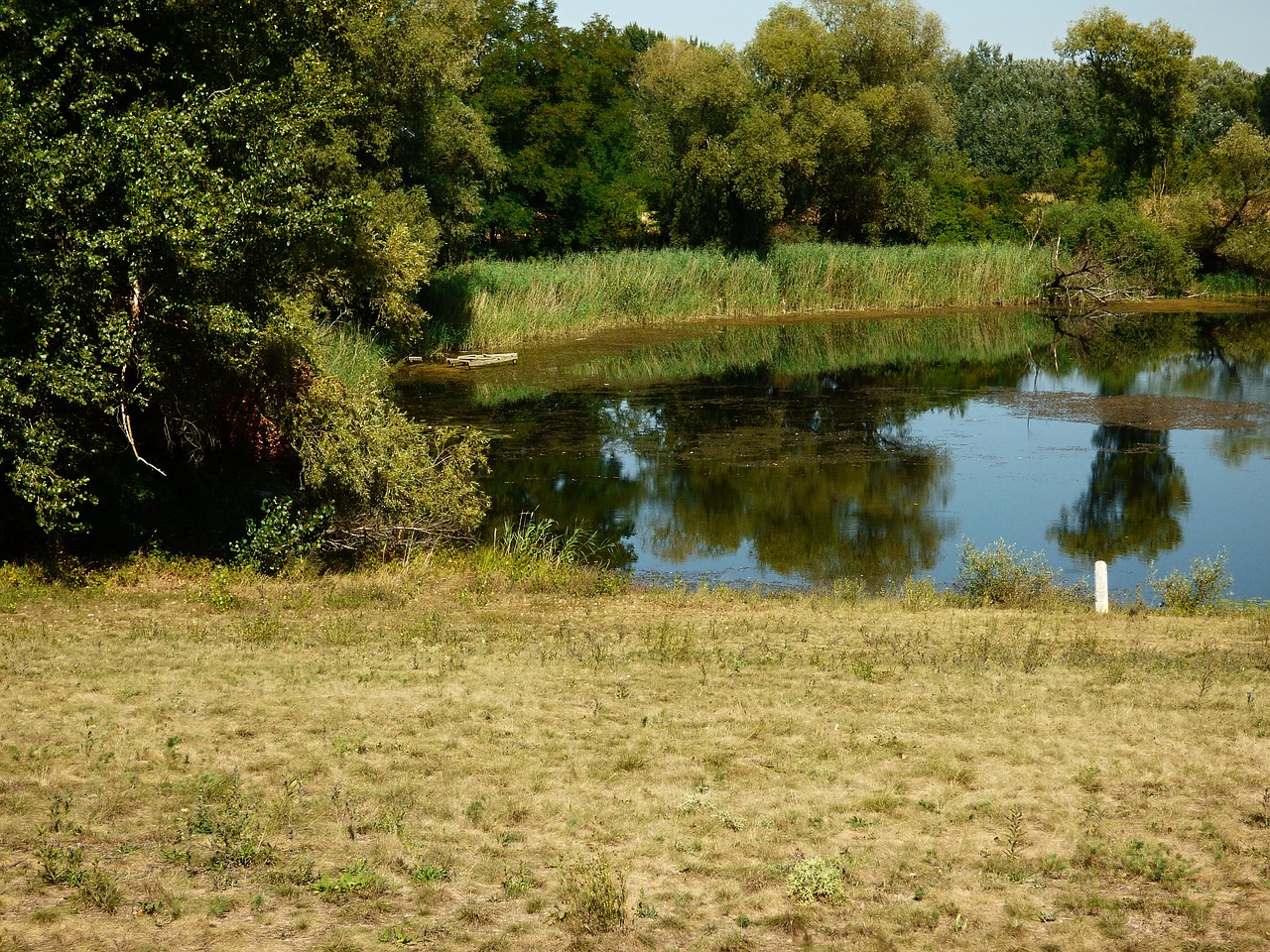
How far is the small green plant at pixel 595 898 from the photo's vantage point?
6.04 m

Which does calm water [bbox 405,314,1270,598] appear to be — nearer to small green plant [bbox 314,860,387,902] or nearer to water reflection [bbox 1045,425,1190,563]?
water reflection [bbox 1045,425,1190,563]

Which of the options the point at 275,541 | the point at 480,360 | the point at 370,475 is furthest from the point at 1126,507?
the point at 480,360

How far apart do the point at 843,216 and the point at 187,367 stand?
44.1m

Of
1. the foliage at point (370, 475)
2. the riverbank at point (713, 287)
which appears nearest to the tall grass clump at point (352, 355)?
the riverbank at point (713, 287)

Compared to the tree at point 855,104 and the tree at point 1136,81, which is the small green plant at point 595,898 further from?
the tree at point 1136,81

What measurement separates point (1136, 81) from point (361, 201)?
2136 inches

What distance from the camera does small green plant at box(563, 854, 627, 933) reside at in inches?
238

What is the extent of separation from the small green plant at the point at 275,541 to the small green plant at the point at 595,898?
30.3 ft

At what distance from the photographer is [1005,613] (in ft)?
43.5

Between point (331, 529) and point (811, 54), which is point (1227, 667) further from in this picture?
point (811, 54)

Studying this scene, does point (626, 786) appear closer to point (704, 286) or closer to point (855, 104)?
point (704, 286)

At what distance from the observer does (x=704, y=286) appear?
149 ft

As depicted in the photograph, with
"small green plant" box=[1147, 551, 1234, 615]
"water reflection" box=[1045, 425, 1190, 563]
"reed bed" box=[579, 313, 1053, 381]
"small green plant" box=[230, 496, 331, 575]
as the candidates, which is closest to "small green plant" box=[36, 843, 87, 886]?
"small green plant" box=[230, 496, 331, 575]

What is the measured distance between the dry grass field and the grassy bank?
81.7 feet
